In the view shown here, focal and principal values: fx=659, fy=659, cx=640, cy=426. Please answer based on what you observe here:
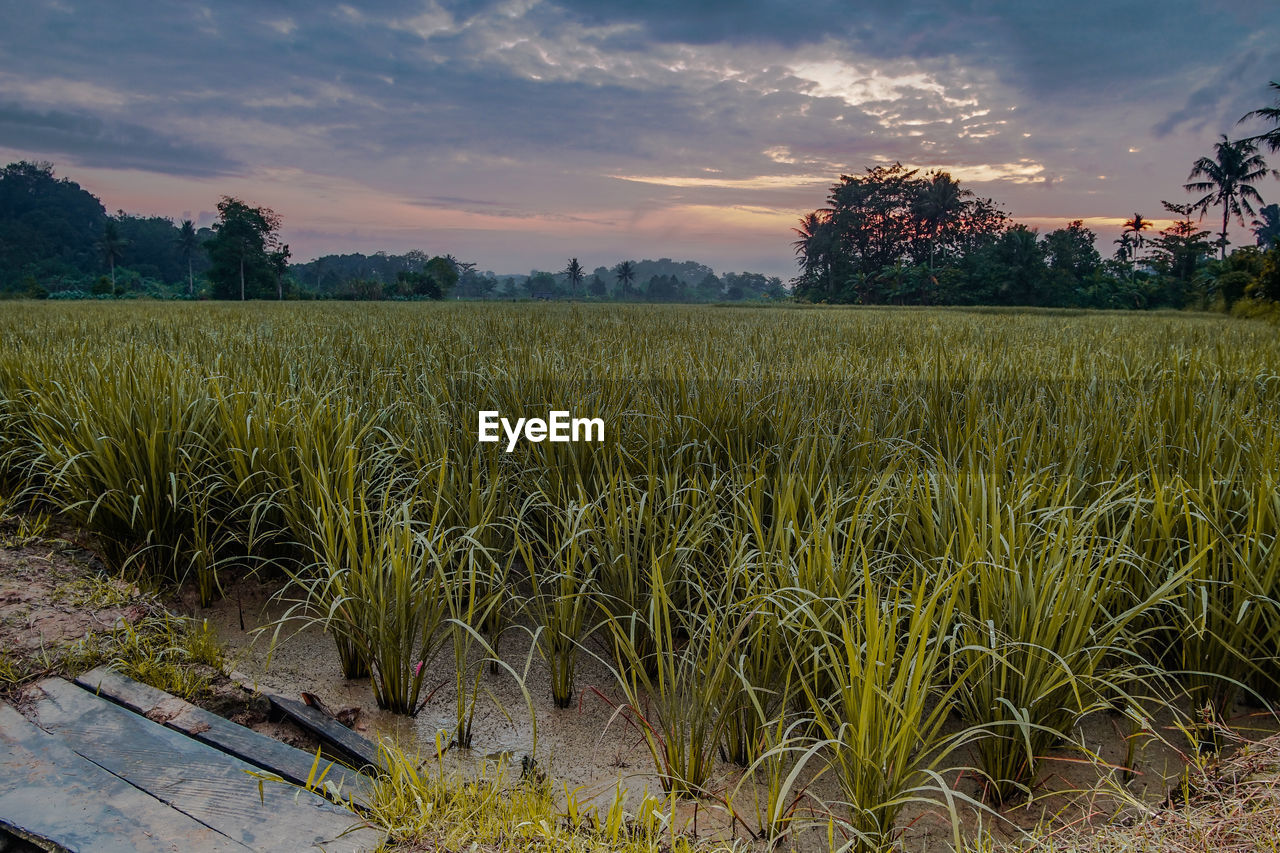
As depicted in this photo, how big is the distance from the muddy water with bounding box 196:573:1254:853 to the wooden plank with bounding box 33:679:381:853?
28 cm

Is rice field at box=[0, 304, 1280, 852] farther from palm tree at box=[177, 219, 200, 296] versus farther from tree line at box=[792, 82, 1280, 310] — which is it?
palm tree at box=[177, 219, 200, 296]

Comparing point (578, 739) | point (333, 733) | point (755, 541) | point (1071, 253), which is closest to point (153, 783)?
point (333, 733)

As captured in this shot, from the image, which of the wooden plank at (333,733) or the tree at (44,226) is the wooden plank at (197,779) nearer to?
the wooden plank at (333,733)

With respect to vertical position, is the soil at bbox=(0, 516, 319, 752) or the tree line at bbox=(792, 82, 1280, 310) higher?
the tree line at bbox=(792, 82, 1280, 310)

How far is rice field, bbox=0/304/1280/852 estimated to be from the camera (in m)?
1.63

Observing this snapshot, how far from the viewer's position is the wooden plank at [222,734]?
5.22 feet

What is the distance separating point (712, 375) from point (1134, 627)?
7.97ft

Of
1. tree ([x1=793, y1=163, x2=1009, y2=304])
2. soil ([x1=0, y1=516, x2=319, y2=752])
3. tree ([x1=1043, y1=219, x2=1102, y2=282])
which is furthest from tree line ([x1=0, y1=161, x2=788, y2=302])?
soil ([x1=0, y1=516, x2=319, y2=752])

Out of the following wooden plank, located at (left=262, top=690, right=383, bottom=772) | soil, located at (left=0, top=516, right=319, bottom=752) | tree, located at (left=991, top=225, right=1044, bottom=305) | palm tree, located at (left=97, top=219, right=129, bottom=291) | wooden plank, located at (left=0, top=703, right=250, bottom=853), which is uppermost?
palm tree, located at (left=97, top=219, right=129, bottom=291)

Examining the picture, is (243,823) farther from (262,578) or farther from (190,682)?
(262,578)

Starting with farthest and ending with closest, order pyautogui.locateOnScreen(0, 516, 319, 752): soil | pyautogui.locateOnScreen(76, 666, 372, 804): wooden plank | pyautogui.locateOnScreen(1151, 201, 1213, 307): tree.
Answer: pyautogui.locateOnScreen(1151, 201, 1213, 307): tree
pyautogui.locateOnScreen(0, 516, 319, 752): soil
pyautogui.locateOnScreen(76, 666, 372, 804): wooden plank

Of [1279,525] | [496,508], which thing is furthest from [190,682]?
[1279,525]

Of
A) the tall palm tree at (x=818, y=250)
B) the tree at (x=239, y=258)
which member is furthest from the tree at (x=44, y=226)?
the tall palm tree at (x=818, y=250)

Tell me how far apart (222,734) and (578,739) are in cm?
95
